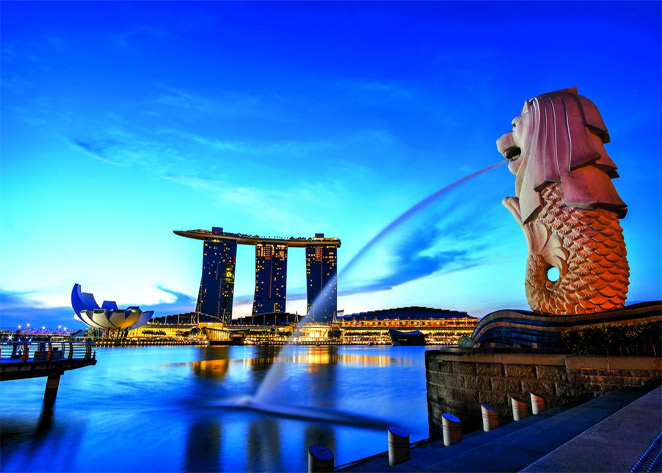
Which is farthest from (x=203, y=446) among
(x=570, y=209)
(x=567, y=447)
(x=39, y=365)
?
(x=570, y=209)

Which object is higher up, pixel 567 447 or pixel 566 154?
pixel 566 154

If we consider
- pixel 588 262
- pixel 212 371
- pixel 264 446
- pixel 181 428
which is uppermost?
pixel 588 262

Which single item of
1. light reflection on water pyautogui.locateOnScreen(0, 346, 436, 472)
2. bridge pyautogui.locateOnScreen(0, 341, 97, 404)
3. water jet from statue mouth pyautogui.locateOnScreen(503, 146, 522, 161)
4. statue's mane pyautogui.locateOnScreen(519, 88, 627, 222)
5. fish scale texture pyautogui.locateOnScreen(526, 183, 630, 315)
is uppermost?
water jet from statue mouth pyautogui.locateOnScreen(503, 146, 522, 161)

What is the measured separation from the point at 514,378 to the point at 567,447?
26.5ft

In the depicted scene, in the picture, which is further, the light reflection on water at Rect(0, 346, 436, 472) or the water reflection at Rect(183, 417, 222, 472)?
the light reflection on water at Rect(0, 346, 436, 472)

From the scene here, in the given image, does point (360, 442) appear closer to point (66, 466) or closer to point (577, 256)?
point (66, 466)

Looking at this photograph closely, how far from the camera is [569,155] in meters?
20.8

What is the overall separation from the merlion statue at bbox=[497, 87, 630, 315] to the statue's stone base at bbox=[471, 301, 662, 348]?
200 centimetres

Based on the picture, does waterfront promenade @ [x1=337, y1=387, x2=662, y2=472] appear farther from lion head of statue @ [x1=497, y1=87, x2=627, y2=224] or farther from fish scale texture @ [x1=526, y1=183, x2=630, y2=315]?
lion head of statue @ [x1=497, y1=87, x2=627, y2=224]

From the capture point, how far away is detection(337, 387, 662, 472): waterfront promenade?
167 inches

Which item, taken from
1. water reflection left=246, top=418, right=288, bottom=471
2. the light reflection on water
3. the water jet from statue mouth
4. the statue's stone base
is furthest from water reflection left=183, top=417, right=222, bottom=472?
the water jet from statue mouth

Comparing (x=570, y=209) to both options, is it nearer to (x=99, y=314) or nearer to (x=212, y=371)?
(x=212, y=371)

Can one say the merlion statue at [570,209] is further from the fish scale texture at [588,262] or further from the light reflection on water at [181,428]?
the light reflection on water at [181,428]

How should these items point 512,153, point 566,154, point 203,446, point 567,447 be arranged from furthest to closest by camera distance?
point 512,153 < point 566,154 < point 203,446 < point 567,447
